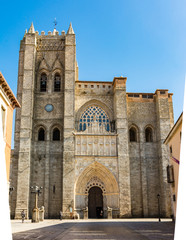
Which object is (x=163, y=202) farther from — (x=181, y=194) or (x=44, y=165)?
(x=181, y=194)

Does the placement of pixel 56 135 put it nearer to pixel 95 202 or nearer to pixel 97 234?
pixel 95 202

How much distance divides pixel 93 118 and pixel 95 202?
7.53m

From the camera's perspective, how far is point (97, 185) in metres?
25.6

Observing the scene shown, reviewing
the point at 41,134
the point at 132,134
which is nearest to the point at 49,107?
the point at 41,134

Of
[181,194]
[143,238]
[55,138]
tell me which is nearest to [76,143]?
[55,138]

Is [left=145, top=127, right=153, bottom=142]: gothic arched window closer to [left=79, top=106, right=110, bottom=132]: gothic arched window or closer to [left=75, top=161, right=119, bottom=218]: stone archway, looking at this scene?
[left=79, top=106, right=110, bottom=132]: gothic arched window

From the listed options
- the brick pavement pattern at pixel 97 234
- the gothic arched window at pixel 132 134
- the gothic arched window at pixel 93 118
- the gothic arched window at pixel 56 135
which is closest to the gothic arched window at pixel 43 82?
the gothic arched window at pixel 56 135

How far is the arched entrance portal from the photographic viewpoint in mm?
25172

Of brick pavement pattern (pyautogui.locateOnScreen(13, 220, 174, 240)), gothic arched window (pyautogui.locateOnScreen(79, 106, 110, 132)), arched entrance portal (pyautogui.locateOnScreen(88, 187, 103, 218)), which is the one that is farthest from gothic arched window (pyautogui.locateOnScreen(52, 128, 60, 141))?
brick pavement pattern (pyautogui.locateOnScreen(13, 220, 174, 240))

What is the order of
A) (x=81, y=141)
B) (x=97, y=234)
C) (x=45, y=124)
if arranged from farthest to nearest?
(x=45, y=124)
(x=81, y=141)
(x=97, y=234)

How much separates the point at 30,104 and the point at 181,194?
Result: 66.6 ft

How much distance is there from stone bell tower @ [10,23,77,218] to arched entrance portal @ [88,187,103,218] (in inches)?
86.9

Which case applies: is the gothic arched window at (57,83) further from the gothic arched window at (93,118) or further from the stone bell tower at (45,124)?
the gothic arched window at (93,118)

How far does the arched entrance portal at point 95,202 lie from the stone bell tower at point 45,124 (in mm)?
2207
